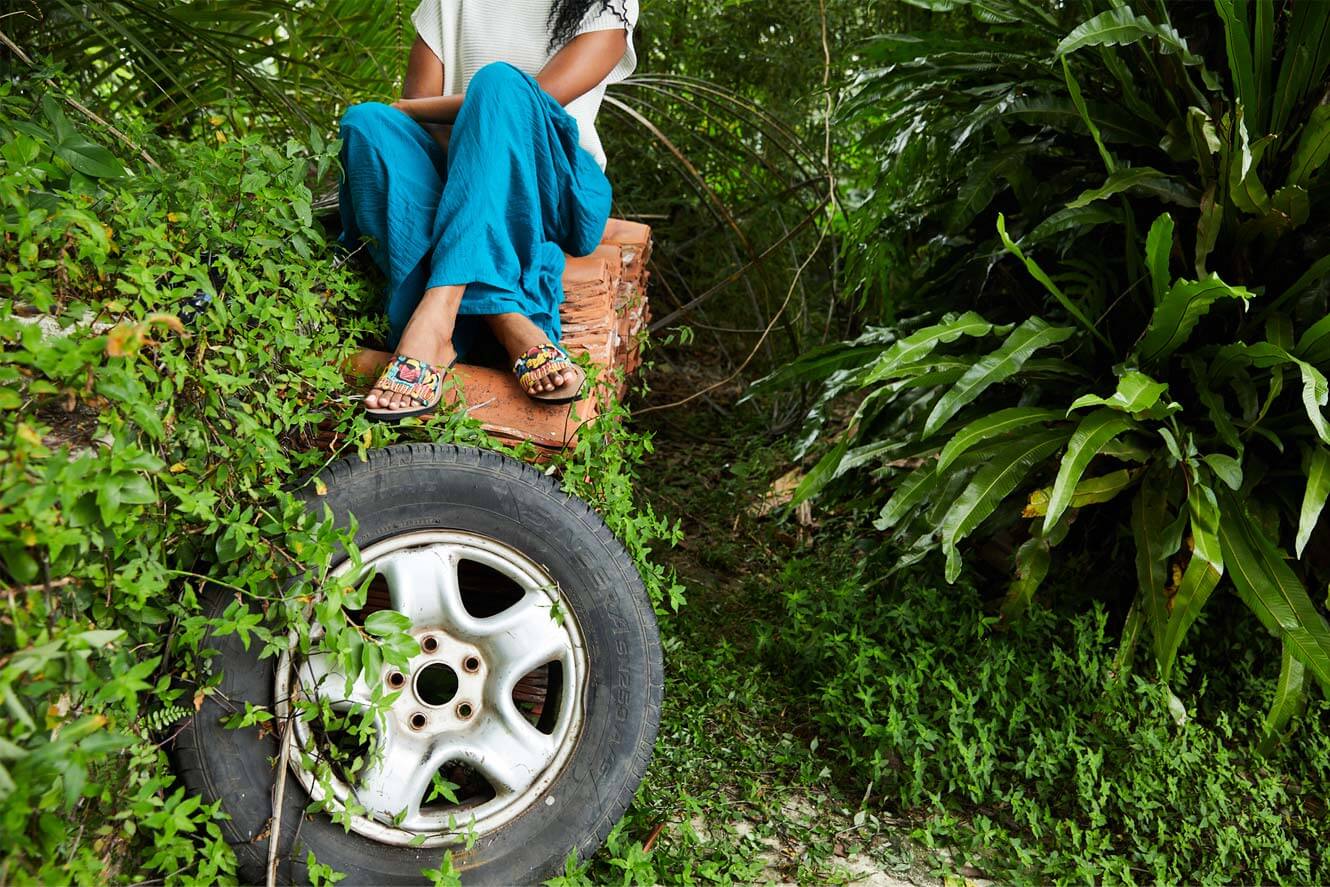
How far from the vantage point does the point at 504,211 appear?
7.49ft

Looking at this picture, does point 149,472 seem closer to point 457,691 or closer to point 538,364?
point 457,691

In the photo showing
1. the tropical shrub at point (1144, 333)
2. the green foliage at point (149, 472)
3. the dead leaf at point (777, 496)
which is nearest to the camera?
the green foliage at point (149, 472)

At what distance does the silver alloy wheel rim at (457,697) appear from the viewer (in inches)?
66.1

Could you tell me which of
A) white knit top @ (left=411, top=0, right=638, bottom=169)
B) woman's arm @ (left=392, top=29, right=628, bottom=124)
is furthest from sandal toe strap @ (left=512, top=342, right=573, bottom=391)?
white knit top @ (left=411, top=0, right=638, bottom=169)

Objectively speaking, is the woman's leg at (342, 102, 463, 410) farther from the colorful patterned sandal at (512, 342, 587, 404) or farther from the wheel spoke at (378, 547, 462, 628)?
the wheel spoke at (378, 547, 462, 628)

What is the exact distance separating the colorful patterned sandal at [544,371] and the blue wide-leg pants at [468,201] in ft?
0.46

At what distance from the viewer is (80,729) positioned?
1117 mm

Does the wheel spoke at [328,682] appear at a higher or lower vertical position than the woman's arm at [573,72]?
lower

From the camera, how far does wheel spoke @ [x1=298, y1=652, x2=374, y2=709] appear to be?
5.38 feet

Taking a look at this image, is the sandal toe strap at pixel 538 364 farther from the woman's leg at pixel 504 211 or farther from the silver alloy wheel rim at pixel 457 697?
the silver alloy wheel rim at pixel 457 697

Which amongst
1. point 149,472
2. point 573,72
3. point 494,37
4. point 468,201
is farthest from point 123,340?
point 494,37

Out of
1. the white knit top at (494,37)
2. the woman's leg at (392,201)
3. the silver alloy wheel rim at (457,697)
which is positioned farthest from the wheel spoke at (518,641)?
the white knit top at (494,37)

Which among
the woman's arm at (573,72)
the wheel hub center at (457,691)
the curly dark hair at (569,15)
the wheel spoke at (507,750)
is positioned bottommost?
the wheel spoke at (507,750)

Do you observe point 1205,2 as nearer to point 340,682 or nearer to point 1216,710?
point 1216,710
